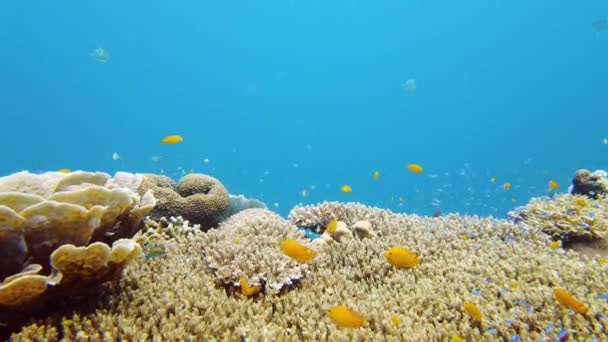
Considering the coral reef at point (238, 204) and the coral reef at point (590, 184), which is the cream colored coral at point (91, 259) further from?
the coral reef at point (590, 184)

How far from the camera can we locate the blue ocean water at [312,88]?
108m

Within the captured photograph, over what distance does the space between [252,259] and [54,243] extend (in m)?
2.08

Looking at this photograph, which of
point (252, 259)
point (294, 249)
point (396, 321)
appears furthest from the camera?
point (252, 259)

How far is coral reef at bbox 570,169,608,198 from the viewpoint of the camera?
31.6 ft

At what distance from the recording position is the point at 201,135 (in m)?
124

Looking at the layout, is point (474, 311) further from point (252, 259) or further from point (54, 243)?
point (54, 243)

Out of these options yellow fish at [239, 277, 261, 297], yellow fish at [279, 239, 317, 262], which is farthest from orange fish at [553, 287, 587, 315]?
yellow fish at [239, 277, 261, 297]

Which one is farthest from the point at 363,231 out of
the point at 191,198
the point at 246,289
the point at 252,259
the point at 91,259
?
the point at 91,259

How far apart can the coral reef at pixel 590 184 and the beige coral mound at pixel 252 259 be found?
8.29m

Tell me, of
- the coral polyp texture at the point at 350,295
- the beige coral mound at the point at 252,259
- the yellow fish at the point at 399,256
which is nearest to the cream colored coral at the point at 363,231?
the coral polyp texture at the point at 350,295

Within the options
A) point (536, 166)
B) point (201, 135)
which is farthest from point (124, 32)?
point (536, 166)

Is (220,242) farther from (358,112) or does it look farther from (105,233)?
(358,112)

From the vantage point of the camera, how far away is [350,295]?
170 inches

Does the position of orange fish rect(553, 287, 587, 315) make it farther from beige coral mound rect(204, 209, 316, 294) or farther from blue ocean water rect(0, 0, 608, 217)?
blue ocean water rect(0, 0, 608, 217)
